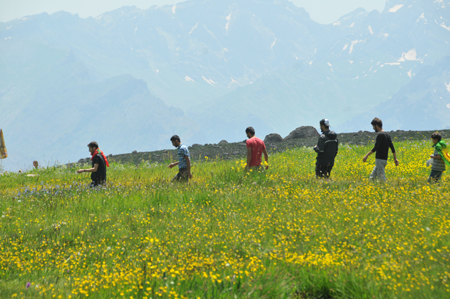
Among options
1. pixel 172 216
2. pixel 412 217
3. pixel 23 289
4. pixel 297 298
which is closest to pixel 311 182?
pixel 412 217

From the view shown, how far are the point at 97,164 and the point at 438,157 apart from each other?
32.3ft

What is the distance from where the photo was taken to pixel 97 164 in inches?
405

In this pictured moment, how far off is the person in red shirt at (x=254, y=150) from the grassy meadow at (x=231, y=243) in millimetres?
1203

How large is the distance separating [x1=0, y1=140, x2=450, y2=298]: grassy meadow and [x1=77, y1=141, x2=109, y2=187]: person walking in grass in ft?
2.75

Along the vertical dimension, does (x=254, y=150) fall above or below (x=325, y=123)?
below

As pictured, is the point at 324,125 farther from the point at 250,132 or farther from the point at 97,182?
the point at 97,182

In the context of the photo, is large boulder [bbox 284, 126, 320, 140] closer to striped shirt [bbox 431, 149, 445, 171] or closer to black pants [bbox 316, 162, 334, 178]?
black pants [bbox 316, 162, 334, 178]

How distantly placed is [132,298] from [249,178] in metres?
6.99

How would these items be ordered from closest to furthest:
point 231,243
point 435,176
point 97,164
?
point 231,243
point 435,176
point 97,164

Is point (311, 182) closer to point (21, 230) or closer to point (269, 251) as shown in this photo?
point (269, 251)

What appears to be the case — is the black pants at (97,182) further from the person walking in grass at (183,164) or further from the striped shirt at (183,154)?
the striped shirt at (183,154)

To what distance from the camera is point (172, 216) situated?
24.1 ft

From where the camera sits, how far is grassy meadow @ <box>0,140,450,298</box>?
14.1 ft

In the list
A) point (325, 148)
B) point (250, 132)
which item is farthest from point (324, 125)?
point (250, 132)
